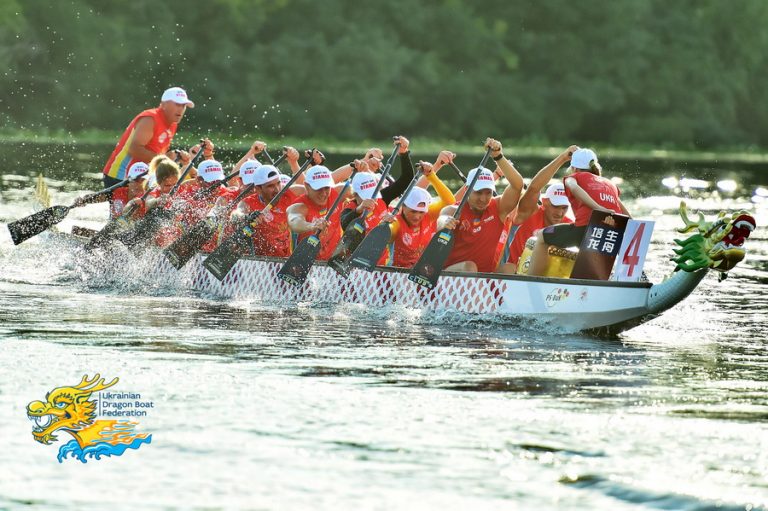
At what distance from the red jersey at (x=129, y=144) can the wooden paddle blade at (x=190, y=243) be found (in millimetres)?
2977

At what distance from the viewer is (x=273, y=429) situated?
8.91 metres

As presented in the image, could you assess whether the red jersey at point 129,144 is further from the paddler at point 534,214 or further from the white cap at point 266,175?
the paddler at point 534,214

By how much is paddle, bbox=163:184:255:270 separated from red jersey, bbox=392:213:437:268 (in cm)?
222

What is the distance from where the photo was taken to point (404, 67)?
5922 cm


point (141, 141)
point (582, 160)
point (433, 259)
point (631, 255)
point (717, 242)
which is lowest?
→ point (433, 259)

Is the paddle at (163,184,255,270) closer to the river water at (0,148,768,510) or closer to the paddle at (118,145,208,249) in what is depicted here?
the river water at (0,148,768,510)

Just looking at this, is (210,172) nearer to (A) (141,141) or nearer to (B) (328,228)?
(A) (141,141)

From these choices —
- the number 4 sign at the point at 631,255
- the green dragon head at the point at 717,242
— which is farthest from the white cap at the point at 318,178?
the green dragon head at the point at 717,242

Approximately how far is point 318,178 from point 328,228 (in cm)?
48

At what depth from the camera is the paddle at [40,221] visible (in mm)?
17234

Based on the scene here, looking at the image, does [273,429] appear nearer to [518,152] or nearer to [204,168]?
[204,168]

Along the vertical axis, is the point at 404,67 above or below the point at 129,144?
above

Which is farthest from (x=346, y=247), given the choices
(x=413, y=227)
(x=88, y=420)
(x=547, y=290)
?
(x=88, y=420)

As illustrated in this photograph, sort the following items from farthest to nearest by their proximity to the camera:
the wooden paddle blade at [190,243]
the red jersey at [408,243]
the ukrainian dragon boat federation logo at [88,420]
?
the wooden paddle blade at [190,243] < the red jersey at [408,243] < the ukrainian dragon boat federation logo at [88,420]
